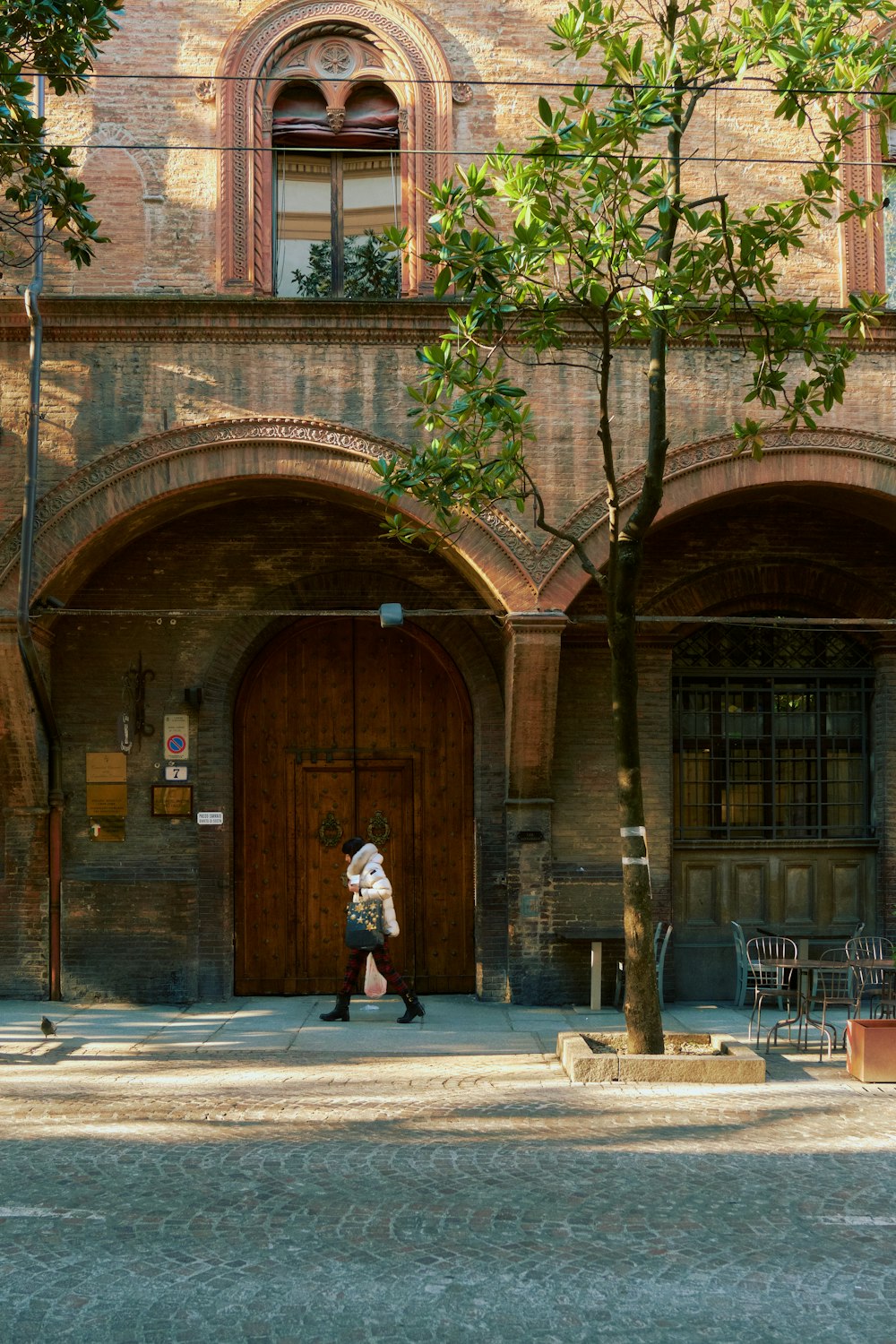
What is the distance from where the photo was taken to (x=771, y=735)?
14.0 meters

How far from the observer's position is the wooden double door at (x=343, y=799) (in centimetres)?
1380

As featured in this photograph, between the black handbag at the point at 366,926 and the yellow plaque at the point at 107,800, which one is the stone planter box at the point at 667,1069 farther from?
the yellow plaque at the point at 107,800

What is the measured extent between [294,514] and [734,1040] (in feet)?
21.6

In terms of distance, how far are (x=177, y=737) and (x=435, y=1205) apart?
7355 mm

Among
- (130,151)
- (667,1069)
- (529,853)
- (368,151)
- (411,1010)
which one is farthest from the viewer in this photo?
(529,853)

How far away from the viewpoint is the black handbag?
11.7m

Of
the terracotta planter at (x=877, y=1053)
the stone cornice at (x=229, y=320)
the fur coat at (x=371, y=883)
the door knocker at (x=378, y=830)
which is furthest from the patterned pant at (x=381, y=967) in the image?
the stone cornice at (x=229, y=320)

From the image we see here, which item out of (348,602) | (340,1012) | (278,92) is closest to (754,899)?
(340,1012)

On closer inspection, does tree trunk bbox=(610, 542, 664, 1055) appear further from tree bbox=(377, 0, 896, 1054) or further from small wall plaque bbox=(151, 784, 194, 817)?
small wall plaque bbox=(151, 784, 194, 817)

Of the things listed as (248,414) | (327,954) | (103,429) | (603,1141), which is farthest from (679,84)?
(327,954)

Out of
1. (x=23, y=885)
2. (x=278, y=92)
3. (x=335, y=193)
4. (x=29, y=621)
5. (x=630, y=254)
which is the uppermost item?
(x=278, y=92)

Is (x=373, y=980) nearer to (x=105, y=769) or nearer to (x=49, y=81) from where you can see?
(x=105, y=769)

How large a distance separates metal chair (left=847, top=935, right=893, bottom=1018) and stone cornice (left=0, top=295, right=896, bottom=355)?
5.84 metres

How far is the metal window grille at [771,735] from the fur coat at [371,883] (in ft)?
11.6
